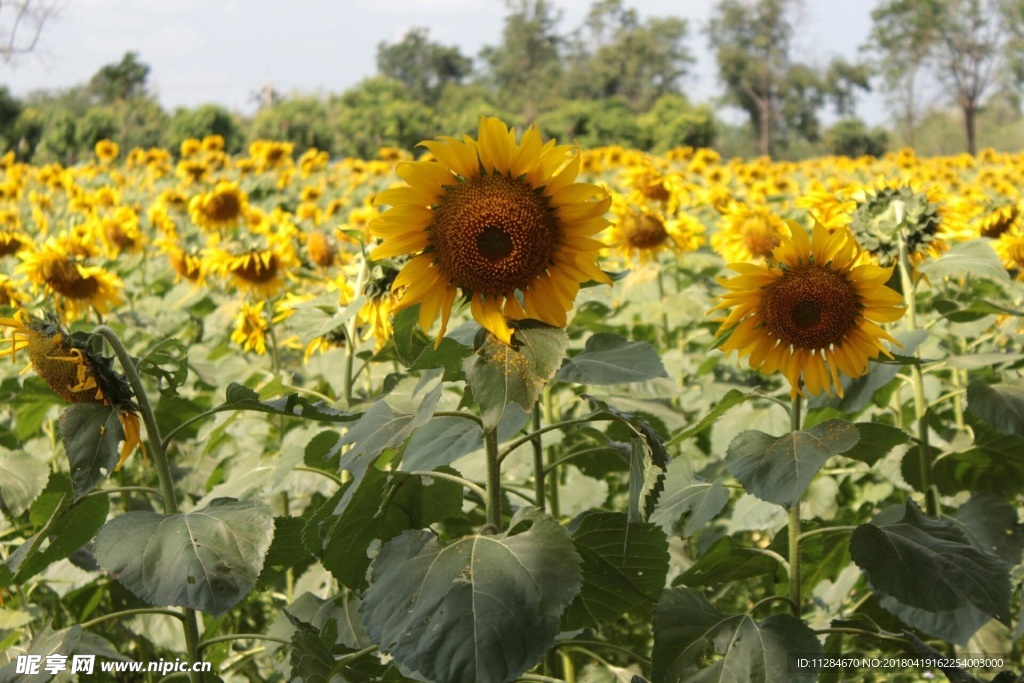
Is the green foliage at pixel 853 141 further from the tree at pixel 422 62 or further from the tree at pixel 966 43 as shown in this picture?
the tree at pixel 422 62

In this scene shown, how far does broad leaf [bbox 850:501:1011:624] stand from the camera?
159 centimetres

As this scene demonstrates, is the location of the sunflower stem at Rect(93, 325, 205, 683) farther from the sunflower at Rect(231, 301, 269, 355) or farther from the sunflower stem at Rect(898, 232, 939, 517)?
the sunflower at Rect(231, 301, 269, 355)

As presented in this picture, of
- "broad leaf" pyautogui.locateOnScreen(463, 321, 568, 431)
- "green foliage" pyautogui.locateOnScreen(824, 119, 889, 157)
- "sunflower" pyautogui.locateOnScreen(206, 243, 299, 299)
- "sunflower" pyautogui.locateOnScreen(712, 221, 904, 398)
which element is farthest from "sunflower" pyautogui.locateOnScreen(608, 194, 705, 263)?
"green foliage" pyautogui.locateOnScreen(824, 119, 889, 157)

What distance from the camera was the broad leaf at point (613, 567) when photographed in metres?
1.63

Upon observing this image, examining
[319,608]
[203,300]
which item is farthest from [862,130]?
[319,608]

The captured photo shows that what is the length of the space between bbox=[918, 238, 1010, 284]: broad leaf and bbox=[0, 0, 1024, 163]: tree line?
6.15m

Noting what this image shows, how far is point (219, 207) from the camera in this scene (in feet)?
17.0

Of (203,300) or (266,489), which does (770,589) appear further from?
(203,300)

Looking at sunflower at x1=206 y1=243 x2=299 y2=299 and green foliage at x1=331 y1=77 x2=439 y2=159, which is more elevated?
green foliage at x1=331 y1=77 x2=439 y2=159

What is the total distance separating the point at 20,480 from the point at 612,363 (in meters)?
1.20

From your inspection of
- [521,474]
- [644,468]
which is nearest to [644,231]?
[521,474]

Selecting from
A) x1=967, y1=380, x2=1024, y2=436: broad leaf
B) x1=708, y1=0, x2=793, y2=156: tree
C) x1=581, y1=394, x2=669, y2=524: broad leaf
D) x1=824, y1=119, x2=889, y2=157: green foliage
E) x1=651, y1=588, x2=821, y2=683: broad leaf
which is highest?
x1=708, y1=0, x2=793, y2=156: tree

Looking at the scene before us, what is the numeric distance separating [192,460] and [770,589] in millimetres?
1776

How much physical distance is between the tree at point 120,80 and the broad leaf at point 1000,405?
82.4ft
